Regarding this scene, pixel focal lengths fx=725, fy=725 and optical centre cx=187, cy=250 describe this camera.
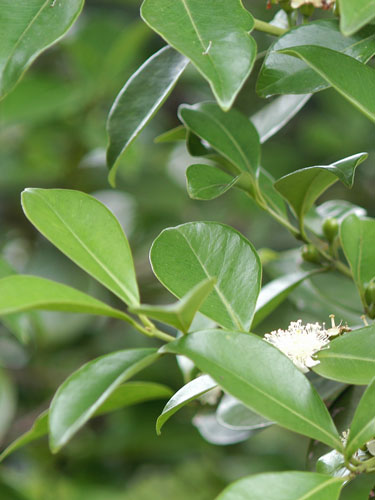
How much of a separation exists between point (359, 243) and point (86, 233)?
0.77ft

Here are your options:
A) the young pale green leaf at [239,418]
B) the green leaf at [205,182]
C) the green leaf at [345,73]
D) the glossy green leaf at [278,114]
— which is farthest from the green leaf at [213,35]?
the young pale green leaf at [239,418]

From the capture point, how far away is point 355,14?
1.31 ft

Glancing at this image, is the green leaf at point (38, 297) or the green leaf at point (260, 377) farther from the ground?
the green leaf at point (38, 297)

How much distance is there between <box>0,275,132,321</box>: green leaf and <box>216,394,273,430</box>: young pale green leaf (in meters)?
0.33

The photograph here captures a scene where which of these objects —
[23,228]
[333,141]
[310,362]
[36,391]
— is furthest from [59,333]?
[310,362]

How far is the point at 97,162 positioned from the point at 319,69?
1107 millimetres

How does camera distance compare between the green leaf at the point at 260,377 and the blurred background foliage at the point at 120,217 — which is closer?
the green leaf at the point at 260,377

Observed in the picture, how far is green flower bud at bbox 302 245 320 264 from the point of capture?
2.46 feet

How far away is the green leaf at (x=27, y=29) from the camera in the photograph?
50 cm

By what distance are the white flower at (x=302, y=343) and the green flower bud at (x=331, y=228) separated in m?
0.18

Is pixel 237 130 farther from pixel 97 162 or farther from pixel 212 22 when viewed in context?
pixel 97 162

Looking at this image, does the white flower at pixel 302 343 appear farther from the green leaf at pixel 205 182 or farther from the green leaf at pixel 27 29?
the green leaf at pixel 27 29

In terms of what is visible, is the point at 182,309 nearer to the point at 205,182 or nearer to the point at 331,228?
the point at 205,182

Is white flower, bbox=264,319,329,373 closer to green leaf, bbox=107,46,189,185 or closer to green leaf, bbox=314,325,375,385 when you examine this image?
green leaf, bbox=314,325,375,385
